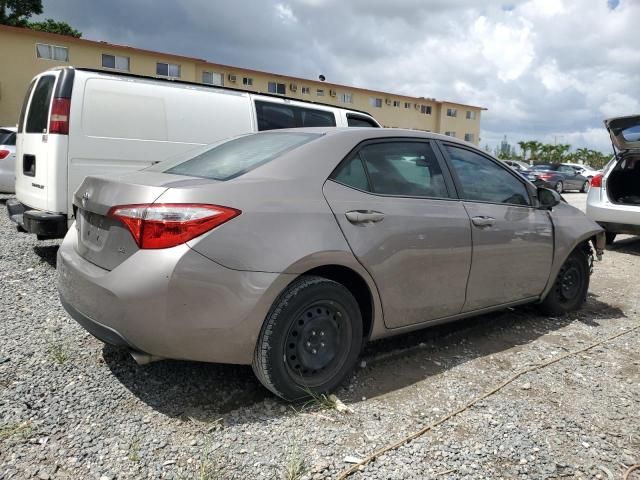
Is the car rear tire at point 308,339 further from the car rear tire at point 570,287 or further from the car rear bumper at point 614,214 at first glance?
the car rear bumper at point 614,214

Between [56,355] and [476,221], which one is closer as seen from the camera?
[56,355]

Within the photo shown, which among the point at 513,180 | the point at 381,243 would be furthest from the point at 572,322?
the point at 381,243

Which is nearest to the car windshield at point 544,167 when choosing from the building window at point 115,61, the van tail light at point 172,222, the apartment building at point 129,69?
the apartment building at point 129,69

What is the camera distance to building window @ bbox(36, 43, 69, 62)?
24188 millimetres

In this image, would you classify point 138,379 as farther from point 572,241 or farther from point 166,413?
point 572,241

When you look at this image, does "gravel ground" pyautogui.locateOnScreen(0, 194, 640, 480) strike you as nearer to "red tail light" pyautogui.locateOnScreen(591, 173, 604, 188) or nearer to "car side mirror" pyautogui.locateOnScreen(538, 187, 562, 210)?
"car side mirror" pyautogui.locateOnScreen(538, 187, 562, 210)

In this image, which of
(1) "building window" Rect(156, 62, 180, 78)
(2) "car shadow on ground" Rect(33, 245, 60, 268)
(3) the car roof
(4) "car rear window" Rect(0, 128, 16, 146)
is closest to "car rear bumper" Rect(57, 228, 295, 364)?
(3) the car roof

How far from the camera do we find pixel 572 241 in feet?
14.5

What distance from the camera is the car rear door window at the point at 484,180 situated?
3.69m

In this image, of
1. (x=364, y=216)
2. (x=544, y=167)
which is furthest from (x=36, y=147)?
(x=544, y=167)

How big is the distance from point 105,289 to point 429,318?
1991mm

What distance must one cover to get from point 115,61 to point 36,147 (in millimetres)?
23293

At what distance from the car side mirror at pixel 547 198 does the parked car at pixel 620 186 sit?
360 cm

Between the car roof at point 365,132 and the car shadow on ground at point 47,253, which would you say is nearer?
the car roof at point 365,132
